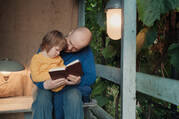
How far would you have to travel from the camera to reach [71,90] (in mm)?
1927

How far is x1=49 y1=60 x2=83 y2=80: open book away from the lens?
1750 mm

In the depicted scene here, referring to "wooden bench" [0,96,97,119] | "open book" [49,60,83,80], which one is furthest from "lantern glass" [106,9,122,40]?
"wooden bench" [0,96,97,119]

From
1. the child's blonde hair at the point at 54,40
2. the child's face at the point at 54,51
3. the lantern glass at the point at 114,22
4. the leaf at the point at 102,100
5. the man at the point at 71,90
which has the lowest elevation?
the leaf at the point at 102,100

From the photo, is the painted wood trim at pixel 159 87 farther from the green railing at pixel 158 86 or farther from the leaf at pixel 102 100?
the leaf at pixel 102 100

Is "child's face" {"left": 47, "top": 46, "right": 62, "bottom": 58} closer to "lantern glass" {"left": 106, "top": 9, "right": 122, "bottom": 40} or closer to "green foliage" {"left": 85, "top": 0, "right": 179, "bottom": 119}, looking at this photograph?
"lantern glass" {"left": 106, "top": 9, "right": 122, "bottom": 40}

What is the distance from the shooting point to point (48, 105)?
183 centimetres

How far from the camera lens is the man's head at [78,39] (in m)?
2.09

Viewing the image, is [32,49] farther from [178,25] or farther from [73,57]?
[178,25]

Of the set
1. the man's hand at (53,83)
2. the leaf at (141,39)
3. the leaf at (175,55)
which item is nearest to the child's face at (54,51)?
the man's hand at (53,83)

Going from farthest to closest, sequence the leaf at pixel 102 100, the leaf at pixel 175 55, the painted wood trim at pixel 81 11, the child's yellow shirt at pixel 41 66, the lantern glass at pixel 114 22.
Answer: the painted wood trim at pixel 81 11 → the leaf at pixel 102 100 → the lantern glass at pixel 114 22 → the child's yellow shirt at pixel 41 66 → the leaf at pixel 175 55

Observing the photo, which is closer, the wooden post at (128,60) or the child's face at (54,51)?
Answer: the wooden post at (128,60)

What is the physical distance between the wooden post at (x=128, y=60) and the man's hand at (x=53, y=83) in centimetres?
51

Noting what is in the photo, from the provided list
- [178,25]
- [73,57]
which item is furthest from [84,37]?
[178,25]

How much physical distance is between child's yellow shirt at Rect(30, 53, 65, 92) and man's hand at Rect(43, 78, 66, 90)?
0.10 meters
